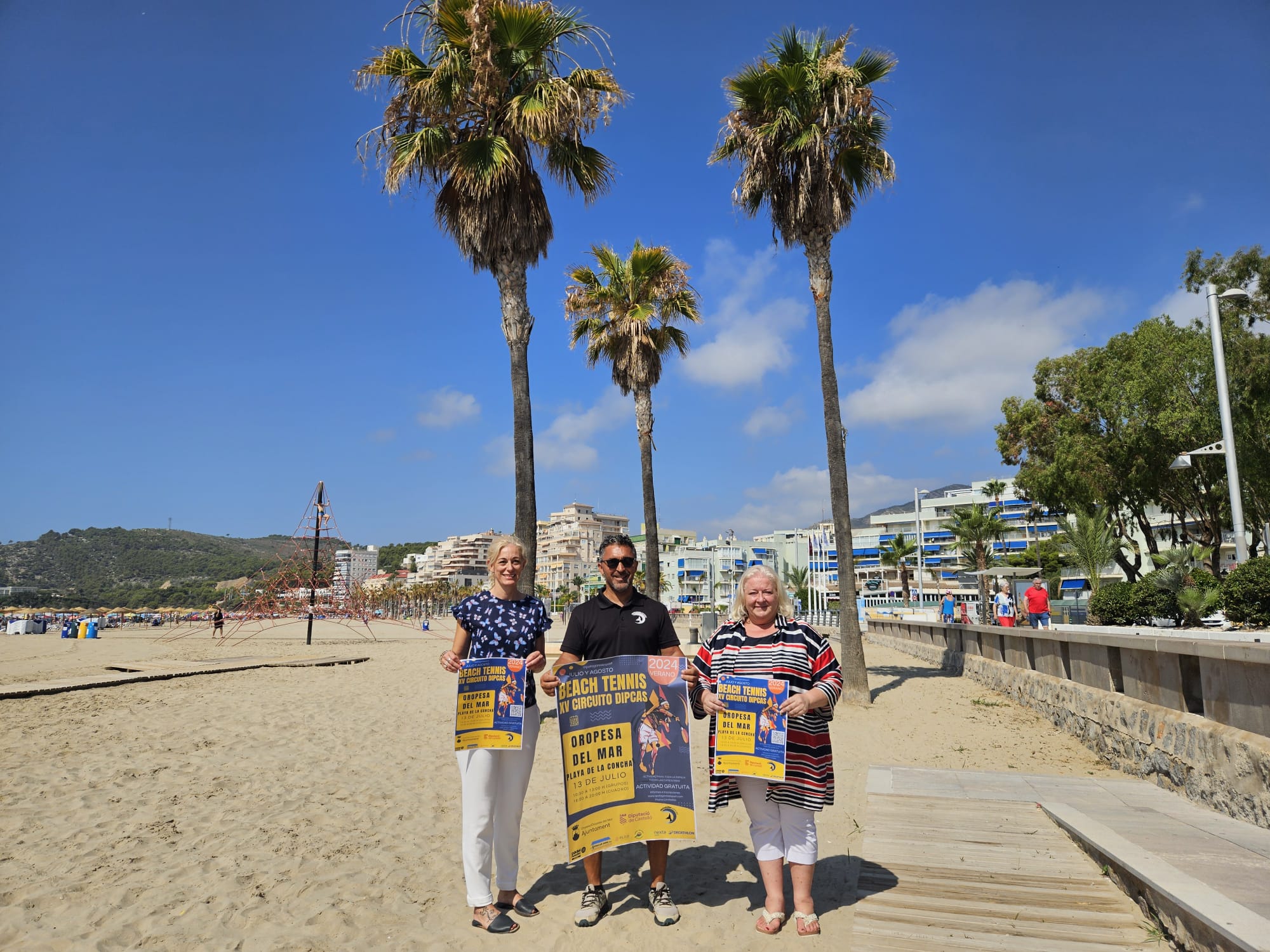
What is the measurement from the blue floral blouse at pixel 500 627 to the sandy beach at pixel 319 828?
143cm

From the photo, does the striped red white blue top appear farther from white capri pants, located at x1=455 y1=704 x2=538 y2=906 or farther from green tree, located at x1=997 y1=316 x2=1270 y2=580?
green tree, located at x1=997 y1=316 x2=1270 y2=580

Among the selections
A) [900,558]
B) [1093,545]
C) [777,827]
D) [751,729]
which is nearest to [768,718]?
[751,729]

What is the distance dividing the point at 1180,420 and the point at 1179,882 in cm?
Result: 2907

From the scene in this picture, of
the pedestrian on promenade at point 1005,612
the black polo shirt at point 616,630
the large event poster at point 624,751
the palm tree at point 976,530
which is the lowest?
the pedestrian on promenade at point 1005,612

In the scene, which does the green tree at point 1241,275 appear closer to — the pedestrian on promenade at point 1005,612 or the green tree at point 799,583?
the pedestrian on promenade at point 1005,612

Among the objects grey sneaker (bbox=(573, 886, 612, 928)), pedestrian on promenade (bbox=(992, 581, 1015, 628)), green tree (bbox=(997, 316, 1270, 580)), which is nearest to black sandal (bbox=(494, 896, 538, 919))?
grey sneaker (bbox=(573, 886, 612, 928))

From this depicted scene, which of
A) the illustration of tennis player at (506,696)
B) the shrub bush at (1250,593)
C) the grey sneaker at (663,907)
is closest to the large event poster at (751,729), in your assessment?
the grey sneaker at (663,907)

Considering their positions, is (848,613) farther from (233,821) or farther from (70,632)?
(70,632)

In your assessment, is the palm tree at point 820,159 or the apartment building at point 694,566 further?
the apartment building at point 694,566

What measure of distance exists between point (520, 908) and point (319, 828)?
8.79 ft

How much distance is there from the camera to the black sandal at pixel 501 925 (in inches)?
149

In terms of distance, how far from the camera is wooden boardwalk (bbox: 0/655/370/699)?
1279 centimetres

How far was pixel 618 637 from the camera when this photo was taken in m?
3.87

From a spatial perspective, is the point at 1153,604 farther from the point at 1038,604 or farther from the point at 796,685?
the point at 796,685
